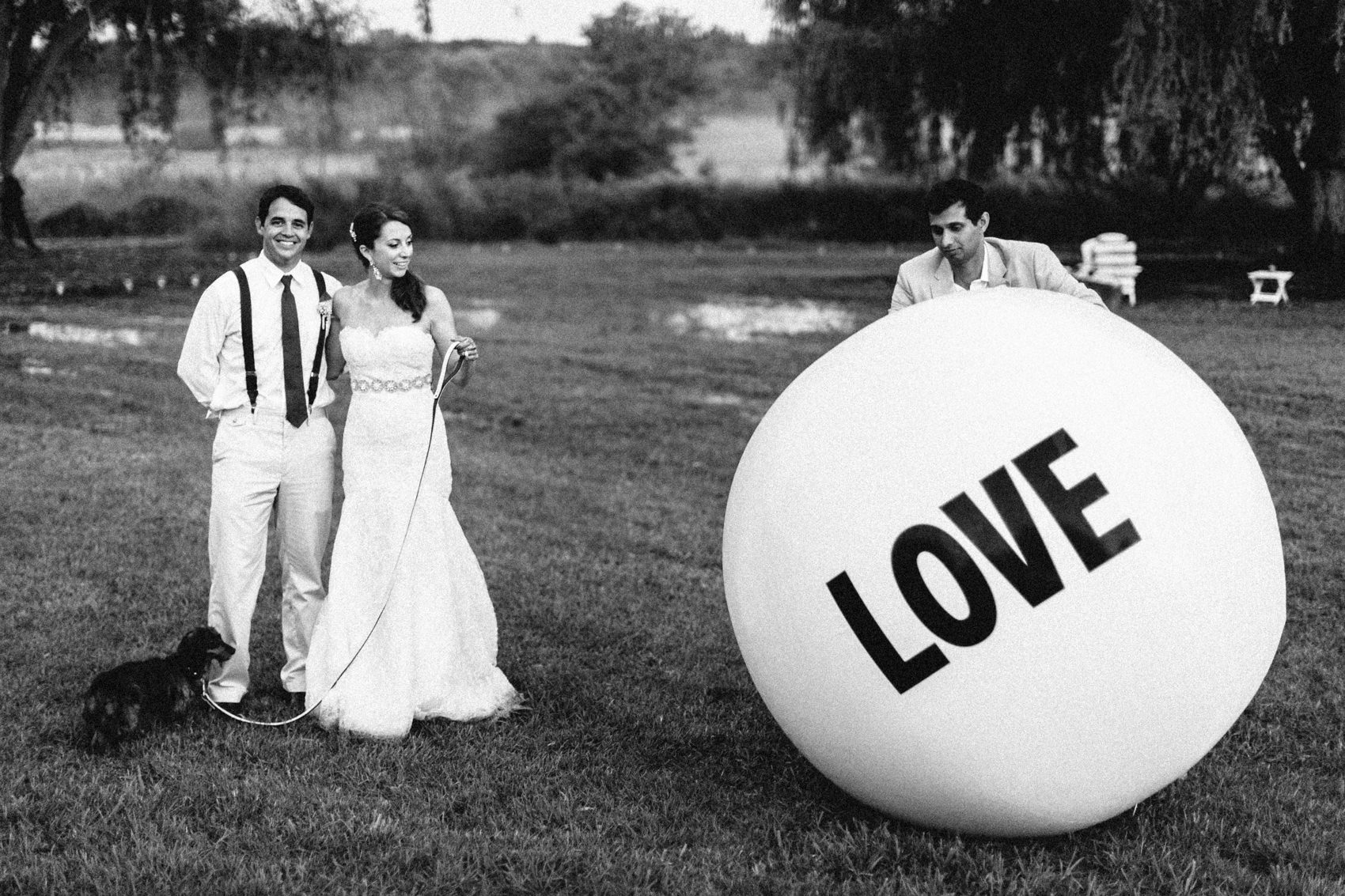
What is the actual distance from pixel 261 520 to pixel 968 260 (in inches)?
131

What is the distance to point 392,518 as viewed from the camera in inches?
233

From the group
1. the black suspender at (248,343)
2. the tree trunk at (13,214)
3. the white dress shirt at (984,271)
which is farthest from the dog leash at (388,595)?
the tree trunk at (13,214)

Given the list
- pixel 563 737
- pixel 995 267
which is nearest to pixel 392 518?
pixel 563 737

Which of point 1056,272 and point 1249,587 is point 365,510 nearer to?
point 1056,272

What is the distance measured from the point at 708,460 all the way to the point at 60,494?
16.9ft

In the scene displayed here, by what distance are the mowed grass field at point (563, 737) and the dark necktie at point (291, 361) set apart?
1.38 metres

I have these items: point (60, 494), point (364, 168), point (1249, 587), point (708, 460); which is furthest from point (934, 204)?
point (364, 168)

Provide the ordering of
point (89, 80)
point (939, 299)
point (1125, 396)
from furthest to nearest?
point (89, 80)
point (939, 299)
point (1125, 396)

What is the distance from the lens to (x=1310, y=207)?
21453mm

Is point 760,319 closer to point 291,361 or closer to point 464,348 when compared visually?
point 464,348

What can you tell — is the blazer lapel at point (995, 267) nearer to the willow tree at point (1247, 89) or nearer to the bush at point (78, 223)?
the willow tree at point (1247, 89)

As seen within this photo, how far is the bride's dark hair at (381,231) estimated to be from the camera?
5.80 metres

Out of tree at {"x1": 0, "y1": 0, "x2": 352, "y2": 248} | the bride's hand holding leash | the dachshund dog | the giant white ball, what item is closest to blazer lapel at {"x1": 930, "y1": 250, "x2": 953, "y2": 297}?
the giant white ball

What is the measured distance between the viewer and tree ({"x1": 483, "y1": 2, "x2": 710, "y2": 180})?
52531mm
